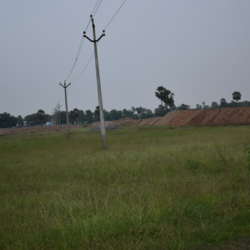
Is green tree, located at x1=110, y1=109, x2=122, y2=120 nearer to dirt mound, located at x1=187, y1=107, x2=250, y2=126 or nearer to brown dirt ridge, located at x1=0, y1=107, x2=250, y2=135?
brown dirt ridge, located at x1=0, y1=107, x2=250, y2=135

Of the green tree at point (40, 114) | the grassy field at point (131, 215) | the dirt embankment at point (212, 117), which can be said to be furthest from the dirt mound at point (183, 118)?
the green tree at point (40, 114)

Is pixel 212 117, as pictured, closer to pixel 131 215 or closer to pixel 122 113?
pixel 131 215

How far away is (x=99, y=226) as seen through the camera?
427cm

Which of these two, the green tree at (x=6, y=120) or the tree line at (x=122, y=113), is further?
the green tree at (x=6, y=120)

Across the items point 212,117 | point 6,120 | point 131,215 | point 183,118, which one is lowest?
point 131,215

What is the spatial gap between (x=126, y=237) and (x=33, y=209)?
7.49 ft

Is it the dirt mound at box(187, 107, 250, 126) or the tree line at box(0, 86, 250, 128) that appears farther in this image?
the tree line at box(0, 86, 250, 128)

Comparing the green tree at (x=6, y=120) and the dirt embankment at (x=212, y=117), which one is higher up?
the green tree at (x=6, y=120)

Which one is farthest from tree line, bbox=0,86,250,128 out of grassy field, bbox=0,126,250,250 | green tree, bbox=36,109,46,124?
grassy field, bbox=0,126,250,250

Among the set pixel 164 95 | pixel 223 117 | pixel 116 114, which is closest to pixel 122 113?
pixel 116 114

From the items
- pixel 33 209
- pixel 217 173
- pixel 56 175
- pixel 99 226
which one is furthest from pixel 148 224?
pixel 56 175

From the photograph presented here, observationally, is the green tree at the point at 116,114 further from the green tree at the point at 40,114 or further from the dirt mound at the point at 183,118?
the dirt mound at the point at 183,118

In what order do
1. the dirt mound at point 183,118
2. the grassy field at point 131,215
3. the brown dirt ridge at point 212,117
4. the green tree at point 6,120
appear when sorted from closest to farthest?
1. the grassy field at point 131,215
2. the brown dirt ridge at point 212,117
3. the dirt mound at point 183,118
4. the green tree at point 6,120

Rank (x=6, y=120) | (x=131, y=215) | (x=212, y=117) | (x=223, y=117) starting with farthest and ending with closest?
(x=6, y=120) → (x=212, y=117) → (x=223, y=117) → (x=131, y=215)
